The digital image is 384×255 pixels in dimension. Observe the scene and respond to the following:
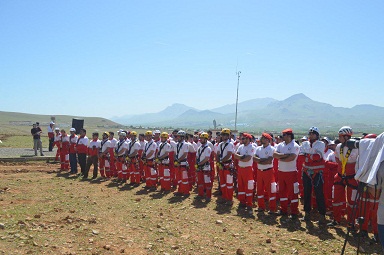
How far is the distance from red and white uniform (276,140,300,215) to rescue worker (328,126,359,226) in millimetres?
970

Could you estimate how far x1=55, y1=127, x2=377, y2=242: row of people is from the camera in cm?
829

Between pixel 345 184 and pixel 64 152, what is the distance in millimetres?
14192

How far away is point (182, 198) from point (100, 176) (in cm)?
648

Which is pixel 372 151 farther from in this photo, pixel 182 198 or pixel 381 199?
pixel 182 198

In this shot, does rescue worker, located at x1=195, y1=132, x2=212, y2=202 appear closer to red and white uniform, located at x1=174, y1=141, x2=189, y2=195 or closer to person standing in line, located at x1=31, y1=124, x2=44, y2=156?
red and white uniform, located at x1=174, y1=141, x2=189, y2=195

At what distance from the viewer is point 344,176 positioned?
7902 millimetres

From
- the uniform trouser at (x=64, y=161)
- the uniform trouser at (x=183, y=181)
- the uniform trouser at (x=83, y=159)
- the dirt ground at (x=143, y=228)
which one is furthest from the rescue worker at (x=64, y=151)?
the uniform trouser at (x=183, y=181)

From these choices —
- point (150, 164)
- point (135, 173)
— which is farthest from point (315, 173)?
point (135, 173)

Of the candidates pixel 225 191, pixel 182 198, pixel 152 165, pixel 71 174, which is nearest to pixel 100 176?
pixel 71 174

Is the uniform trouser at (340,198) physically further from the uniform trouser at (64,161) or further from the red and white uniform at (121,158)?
the uniform trouser at (64,161)

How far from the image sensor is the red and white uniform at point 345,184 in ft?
25.4

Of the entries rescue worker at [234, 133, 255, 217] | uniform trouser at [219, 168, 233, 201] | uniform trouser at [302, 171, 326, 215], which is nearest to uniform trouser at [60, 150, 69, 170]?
uniform trouser at [219, 168, 233, 201]

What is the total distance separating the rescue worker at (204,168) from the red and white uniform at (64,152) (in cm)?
895

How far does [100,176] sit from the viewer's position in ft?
53.0
